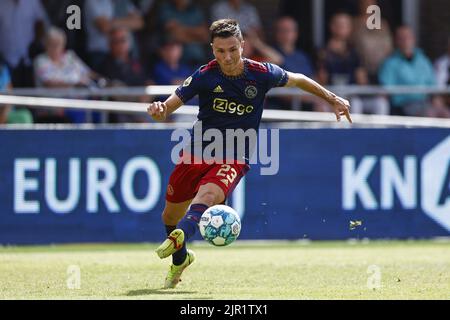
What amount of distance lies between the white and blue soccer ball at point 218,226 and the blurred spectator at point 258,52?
8123 millimetres

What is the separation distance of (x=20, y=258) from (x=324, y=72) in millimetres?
6574

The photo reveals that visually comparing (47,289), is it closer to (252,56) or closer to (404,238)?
(404,238)

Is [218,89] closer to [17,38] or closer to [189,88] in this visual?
[189,88]

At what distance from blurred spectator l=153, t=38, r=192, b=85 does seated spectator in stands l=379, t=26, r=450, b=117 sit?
3159 mm

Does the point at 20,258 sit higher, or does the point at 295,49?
the point at 295,49

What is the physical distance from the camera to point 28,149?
15328 millimetres

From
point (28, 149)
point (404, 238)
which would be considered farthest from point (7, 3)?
point (404, 238)

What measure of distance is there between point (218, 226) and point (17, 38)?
8319 millimetres

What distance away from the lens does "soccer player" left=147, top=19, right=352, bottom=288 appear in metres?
10.4

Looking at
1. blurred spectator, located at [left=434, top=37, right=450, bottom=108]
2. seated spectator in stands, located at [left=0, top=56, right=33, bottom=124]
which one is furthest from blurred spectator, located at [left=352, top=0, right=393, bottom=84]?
seated spectator in stands, located at [left=0, top=56, right=33, bottom=124]

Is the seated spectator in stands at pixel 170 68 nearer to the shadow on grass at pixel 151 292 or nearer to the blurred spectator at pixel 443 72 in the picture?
the blurred spectator at pixel 443 72

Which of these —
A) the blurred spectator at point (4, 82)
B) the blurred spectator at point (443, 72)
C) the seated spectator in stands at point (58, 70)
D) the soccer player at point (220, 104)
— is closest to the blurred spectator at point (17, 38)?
the blurred spectator at point (4, 82)

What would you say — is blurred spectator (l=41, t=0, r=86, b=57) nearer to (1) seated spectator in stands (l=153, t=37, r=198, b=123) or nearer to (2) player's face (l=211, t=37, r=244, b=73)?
(1) seated spectator in stands (l=153, t=37, r=198, b=123)
